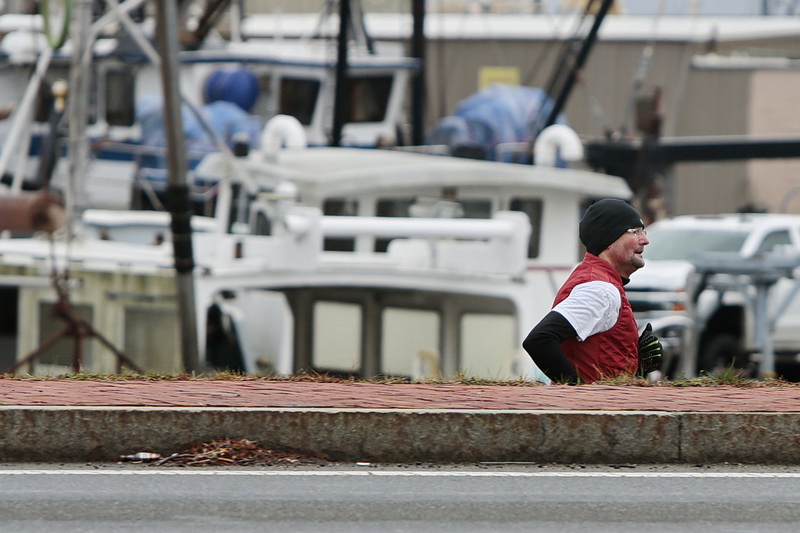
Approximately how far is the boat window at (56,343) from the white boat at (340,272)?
25mm

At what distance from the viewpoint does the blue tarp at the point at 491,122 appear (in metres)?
32.2

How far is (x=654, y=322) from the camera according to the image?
2311 centimetres

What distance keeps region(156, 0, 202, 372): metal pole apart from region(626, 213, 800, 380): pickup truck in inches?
258

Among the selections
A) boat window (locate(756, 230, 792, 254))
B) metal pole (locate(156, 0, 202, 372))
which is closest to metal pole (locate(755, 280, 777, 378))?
boat window (locate(756, 230, 792, 254))

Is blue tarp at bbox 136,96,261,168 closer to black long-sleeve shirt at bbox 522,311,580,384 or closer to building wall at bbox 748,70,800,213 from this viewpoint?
building wall at bbox 748,70,800,213

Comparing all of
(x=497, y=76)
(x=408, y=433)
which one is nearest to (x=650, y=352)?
(x=408, y=433)

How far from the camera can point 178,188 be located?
19.1 metres

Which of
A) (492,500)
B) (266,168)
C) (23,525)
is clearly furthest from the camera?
(266,168)

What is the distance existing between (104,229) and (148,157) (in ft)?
17.2

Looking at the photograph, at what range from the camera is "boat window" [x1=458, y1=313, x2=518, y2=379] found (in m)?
21.6

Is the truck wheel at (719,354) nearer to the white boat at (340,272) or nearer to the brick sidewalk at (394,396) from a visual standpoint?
the white boat at (340,272)

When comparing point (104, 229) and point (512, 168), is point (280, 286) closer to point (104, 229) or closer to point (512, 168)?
point (512, 168)

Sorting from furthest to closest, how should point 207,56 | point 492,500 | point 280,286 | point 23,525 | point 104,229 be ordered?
point 207,56, point 104,229, point 280,286, point 492,500, point 23,525

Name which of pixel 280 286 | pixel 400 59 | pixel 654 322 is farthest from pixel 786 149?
pixel 280 286
